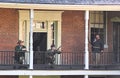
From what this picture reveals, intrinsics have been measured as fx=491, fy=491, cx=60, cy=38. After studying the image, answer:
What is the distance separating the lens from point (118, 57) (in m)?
28.5

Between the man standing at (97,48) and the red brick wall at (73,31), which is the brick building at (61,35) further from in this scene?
the man standing at (97,48)

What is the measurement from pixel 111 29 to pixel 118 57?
184cm

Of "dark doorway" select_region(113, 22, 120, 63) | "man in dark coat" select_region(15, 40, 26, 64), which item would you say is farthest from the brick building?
"man in dark coat" select_region(15, 40, 26, 64)

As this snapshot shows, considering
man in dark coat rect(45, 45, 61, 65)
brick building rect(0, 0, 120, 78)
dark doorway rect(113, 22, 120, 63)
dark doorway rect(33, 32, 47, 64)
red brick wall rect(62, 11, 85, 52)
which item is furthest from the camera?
dark doorway rect(113, 22, 120, 63)

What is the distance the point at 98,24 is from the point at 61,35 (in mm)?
2500

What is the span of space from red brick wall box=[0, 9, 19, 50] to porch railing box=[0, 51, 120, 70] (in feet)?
1.98

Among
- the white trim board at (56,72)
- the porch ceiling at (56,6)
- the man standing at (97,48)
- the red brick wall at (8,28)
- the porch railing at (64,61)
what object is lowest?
the white trim board at (56,72)

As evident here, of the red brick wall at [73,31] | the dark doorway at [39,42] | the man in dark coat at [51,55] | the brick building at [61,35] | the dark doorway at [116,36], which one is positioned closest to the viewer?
the brick building at [61,35]

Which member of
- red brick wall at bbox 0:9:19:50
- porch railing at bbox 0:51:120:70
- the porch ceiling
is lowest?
porch railing at bbox 0:51:120:70

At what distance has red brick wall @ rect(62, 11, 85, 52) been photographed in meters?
28.4

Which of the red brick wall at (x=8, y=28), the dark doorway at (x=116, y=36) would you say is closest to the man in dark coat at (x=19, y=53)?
the red brick wall at (x=8, y=28)

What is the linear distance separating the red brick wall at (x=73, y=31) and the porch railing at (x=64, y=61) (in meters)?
0.50

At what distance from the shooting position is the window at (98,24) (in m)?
29.2

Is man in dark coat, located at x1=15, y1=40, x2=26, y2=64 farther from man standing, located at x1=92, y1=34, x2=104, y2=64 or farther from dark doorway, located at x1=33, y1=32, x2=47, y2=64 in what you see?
man standing, located at x1=92, y1=34, x2=104, y2=64
